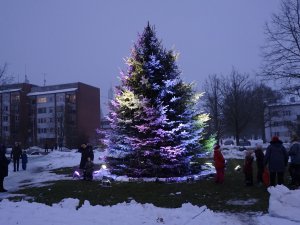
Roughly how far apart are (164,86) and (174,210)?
963cm

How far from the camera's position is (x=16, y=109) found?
95.6 m

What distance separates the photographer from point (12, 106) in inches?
3816

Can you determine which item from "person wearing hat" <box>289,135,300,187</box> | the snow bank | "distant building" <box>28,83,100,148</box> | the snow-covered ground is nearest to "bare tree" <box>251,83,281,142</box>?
"distant building" <box>28,83,100,148</box>

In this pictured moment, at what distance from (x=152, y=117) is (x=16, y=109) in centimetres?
8415

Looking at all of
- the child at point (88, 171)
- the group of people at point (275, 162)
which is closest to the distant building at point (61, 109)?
the child at point (88, 171)

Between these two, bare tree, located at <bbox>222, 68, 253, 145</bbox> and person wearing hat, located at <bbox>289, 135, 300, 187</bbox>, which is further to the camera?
bare tree, located at <bbox>222, 68, 253, 145</bbox>

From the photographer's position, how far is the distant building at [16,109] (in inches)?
3679

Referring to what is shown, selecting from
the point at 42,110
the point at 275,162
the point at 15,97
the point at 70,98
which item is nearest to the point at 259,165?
the point at 275,162

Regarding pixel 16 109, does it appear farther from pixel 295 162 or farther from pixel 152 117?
pixel 295 162

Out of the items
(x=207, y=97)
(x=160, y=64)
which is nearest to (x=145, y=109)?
(x=160, y=64)

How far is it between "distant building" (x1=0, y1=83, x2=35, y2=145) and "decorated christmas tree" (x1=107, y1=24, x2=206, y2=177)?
77.5m

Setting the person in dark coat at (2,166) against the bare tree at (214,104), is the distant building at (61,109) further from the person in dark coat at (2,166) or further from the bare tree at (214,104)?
the person in dark coat at (2,166)

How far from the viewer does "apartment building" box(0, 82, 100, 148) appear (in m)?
92.1

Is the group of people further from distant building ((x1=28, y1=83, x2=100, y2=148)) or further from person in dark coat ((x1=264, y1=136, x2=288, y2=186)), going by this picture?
distant building ((x1=28, y1=83, x2=100, y2=148))
